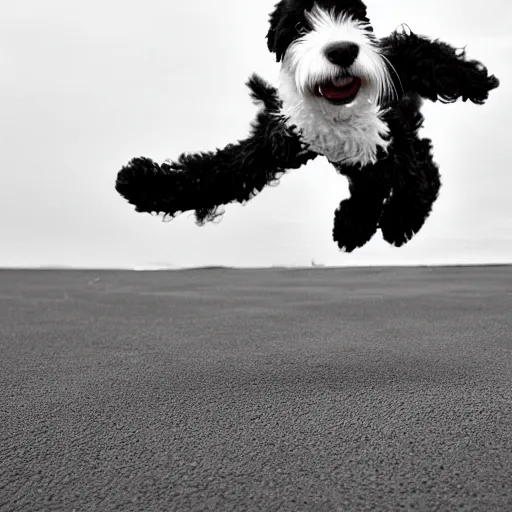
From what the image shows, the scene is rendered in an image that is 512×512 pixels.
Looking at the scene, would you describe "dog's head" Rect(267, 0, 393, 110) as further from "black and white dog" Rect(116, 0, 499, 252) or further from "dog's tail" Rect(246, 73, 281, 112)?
"dog's tail" Rect(246, 73, 281, 112)

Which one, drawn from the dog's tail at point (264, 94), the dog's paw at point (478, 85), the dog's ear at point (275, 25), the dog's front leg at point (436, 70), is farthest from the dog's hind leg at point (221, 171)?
the dog's paw at point (478, 85)

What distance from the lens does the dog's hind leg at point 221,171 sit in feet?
6.78

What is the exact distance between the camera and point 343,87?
5.08ft

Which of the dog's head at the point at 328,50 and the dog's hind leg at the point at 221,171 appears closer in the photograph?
the dog's head at the point at 328,50

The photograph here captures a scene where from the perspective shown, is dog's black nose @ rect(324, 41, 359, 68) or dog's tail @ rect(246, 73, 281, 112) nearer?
dog's black nose @ rect(324, 41, 359, 68)

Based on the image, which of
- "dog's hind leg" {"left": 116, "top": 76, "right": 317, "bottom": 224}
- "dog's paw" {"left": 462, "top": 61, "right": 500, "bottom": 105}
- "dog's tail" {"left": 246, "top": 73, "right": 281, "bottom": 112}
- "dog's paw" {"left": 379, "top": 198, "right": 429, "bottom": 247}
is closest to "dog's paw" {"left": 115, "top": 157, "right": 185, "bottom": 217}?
"dog's hind leg" {"left": 116, "top": 76, "right": 317, "bottom": 224}

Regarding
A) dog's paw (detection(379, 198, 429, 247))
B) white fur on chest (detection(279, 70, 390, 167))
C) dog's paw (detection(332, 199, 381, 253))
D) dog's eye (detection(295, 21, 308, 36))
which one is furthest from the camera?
dog's paw (detection(379, 198, 429, 247))

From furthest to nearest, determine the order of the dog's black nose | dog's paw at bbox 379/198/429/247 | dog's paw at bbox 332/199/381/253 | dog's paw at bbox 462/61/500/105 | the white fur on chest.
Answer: dog's paw at bbox 462/61/500/105, dog's paw at bbox 379/198/429/247, dog's paw at bbox 332/199/381/253, the white fur on chest, the dog's black nose

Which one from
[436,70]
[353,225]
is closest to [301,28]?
[353,225]

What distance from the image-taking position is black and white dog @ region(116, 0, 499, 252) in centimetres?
161

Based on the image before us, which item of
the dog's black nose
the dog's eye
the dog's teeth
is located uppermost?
the dog's eye

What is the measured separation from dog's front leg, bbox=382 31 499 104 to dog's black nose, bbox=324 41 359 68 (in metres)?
0.45

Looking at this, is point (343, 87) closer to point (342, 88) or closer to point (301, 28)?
point (342, 88)

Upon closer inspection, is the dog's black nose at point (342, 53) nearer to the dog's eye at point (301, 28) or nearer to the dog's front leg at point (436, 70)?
the dog's eye at point (301, 28)
